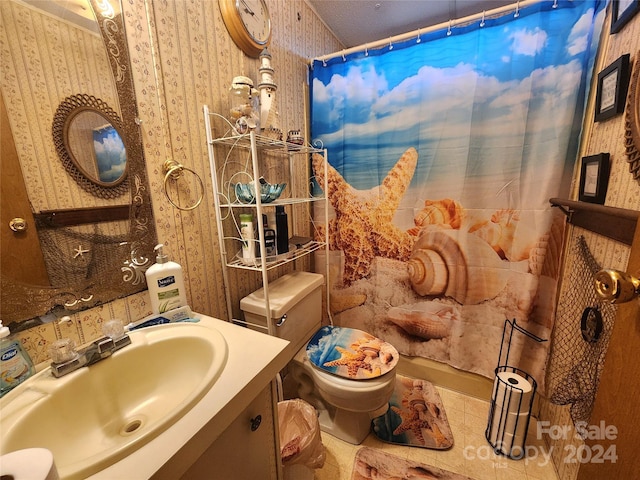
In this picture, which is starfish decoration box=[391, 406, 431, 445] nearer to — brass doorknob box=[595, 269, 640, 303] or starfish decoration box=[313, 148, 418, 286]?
starfish decoration box=[313, 148, 418, 286]

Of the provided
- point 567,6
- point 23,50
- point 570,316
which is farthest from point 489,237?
point 23,50

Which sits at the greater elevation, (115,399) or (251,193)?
(251,193)

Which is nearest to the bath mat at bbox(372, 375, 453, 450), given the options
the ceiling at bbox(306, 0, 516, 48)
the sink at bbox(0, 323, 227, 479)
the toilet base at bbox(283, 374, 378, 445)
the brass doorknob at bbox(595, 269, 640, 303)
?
the toilet base at bbox(283, 374, 378, 445)

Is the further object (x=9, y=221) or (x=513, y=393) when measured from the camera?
(x=513, y=393)

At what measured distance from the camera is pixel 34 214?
62 centimetres

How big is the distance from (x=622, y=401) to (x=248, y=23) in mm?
1631

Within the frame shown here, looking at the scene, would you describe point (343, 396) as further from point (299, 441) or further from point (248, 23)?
point (248, 23)

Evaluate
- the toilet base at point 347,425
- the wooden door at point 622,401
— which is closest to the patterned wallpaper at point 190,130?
the wooden door at point 622,401

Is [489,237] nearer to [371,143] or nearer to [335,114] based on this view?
[371,143]

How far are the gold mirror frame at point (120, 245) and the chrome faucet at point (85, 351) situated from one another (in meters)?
0.11

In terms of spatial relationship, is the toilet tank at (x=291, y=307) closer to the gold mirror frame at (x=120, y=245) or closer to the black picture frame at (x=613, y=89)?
the gold mirror frame at (x=120, y=245)

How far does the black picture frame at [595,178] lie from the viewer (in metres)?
0.92

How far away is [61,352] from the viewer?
598mm

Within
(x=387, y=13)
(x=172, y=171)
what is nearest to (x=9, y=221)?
(x=172, y=171)
